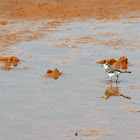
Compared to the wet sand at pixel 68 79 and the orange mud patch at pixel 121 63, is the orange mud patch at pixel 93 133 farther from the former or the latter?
the orange mud patch at pixel 121 63

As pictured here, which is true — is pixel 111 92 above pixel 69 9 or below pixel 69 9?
below

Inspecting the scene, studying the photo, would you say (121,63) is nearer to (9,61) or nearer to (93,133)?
(9,61)

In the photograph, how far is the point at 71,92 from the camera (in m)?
11.5

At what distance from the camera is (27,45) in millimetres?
17703

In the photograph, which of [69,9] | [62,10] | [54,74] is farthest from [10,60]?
[69,9]

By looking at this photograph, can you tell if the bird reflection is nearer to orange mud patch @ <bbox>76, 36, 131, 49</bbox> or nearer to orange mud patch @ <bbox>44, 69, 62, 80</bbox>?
orange mud patch @ <bbox>44, 69, 62, 80</bbox>

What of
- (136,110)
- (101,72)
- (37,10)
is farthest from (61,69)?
(37,10)

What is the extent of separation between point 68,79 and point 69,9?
39.8 feet

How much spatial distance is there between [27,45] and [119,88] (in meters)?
6.65

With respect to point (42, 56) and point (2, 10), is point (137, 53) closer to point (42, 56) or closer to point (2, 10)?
point (42, 56)

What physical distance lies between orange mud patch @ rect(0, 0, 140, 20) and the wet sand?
0.11m

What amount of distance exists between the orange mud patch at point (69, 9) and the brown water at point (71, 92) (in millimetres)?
4565

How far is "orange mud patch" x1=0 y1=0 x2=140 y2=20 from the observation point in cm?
2362

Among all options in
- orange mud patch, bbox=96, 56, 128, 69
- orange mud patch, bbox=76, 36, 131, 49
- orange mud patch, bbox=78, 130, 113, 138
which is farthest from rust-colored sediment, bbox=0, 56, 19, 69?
orange mud patch, bbox=78, 130, 113, 138
